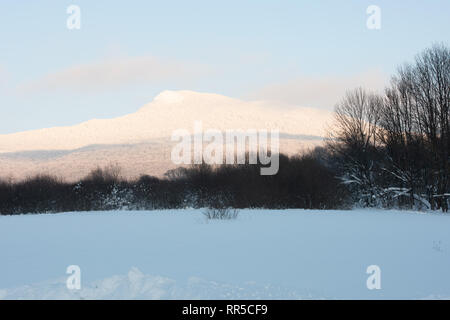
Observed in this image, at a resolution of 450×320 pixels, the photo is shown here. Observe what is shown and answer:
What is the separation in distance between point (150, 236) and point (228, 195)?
1828cm

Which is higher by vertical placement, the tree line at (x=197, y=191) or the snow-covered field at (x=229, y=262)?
the tree line at (x=197, y=191)

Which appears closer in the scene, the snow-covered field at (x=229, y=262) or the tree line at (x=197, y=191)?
the snow-covered field at (x=229, y=262)

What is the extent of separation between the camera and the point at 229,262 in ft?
26.0

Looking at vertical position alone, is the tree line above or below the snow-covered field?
above

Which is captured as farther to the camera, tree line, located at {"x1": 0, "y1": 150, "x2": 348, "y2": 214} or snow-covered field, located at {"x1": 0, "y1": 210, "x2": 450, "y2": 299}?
tree line, located at {"x1": 0, "y1": 150, "x2": 348, "y2": 214}

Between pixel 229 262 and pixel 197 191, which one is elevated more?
pixel 197 191

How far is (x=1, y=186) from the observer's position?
31.3 m

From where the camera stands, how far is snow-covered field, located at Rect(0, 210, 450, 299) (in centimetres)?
593

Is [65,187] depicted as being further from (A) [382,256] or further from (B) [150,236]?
(A) [382,256]

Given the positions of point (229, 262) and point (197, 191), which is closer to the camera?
point (229, 262)

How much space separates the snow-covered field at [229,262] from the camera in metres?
5.93
